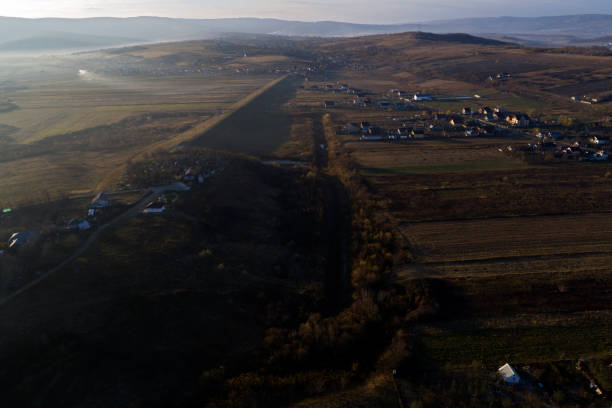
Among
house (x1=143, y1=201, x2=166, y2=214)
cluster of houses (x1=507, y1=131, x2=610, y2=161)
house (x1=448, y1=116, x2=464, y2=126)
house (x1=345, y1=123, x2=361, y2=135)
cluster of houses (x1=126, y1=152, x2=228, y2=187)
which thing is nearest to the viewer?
house (x1=143, y1=201, x2=166, y2=214)

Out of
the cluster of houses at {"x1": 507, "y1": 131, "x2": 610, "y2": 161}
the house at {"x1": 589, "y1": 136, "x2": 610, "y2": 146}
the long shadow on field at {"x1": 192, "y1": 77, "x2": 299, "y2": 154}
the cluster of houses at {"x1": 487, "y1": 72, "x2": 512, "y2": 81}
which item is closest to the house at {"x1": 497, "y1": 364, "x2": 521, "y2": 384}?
the cluster of houses at {"x1": 507, "y1": 131, "x2": 610, "y2": 161}

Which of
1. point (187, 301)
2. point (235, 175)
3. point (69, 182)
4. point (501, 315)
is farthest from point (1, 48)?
point (501, 315)

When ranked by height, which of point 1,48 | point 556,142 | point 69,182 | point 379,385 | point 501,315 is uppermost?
point 1,48

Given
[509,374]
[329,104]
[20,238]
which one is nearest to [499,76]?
[329,104]

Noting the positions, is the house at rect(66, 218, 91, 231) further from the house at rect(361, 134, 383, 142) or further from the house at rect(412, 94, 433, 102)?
the house at rect(412, 94, 433, 102)

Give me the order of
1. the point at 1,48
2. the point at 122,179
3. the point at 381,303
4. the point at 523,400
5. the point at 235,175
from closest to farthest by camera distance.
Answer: the point at 523,400
the point at 381,303
the point at 122,179
the point at 235,175
the point at 1,48

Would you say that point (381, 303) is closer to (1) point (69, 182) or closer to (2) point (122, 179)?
(2) point (122, 179)

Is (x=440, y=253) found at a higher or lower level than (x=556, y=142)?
lower
